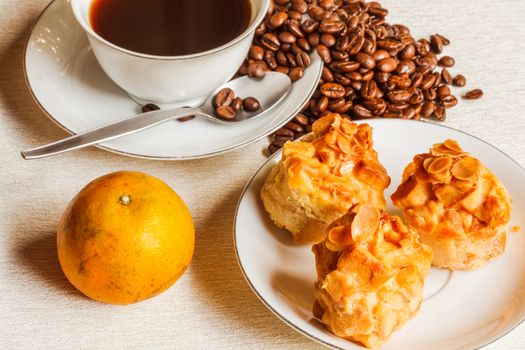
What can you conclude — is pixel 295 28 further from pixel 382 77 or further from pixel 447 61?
pixel 447 61

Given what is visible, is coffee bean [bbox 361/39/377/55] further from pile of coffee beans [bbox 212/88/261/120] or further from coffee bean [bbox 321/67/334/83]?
pile of coffee beans [bbox 212/88/261/120]

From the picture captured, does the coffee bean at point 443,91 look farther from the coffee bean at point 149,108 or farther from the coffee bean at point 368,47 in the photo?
the coffee bean at point 149,108

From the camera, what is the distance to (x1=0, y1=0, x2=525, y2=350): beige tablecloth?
5.40 ft

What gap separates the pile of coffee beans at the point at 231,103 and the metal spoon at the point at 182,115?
0.01m

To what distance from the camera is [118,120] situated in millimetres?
1958

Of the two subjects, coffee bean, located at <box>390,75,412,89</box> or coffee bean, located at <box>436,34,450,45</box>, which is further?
coffee bean, located at <box>436,34,450,45</box>

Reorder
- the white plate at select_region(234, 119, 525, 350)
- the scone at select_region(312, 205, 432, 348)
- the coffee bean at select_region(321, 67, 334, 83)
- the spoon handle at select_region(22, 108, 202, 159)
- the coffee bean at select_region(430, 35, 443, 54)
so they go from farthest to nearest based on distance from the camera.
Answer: the coffee bean at select_region(430, 35, 443, 54) → the coffee bean at select_region(321, 67, 334, 83) → the spoon handle at select_region(22, 108, 202, 159) → the white plate at select_region(234, 119, 525, 350) → the scone at select_region(312, 205, 432, 348)

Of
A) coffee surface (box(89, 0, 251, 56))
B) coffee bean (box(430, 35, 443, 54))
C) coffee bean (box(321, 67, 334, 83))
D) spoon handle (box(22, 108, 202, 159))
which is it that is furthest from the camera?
coffee bean (box(430, 35, 443, 54))

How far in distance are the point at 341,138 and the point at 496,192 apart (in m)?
0.38

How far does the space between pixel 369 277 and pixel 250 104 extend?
0.73m

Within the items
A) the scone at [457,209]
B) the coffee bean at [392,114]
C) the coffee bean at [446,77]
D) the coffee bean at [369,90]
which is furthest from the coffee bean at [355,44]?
the scone at [457,209]

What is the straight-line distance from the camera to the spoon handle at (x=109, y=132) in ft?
5.87

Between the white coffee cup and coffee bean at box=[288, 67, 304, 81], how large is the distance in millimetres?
155

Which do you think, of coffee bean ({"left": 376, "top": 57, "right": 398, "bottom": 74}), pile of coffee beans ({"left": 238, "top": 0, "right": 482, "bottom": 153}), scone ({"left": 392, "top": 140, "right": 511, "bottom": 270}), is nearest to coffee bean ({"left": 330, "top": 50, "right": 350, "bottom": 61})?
pile of coffee beans ({"left": 238, "top": 0, "right": 482, "bottom": 153})
